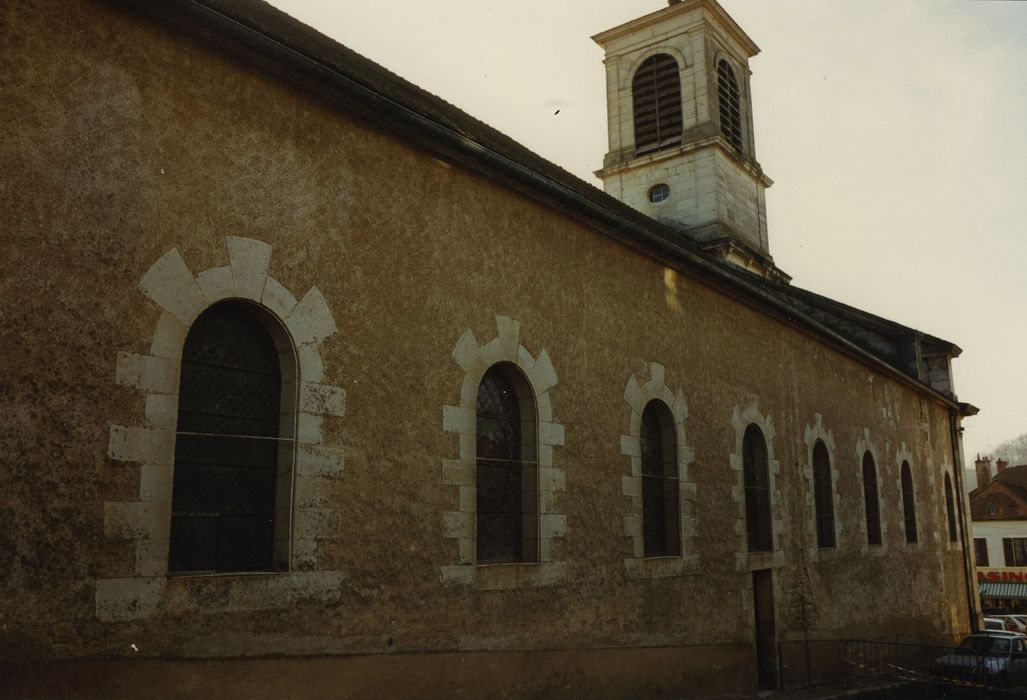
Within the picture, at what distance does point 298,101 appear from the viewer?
7.04 metres

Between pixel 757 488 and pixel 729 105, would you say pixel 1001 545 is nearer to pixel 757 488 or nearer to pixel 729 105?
pixel 729 105

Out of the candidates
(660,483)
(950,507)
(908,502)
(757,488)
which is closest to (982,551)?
(950,507)

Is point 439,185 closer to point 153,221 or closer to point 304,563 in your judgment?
point 153,221

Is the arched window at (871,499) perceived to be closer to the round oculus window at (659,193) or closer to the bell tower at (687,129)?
the bell tower at (687,129)

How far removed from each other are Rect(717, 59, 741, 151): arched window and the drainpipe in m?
9.23

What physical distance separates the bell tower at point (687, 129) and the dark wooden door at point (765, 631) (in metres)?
10.8

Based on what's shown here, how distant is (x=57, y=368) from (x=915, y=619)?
735 inches

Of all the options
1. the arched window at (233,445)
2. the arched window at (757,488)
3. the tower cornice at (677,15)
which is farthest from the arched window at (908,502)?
the arched window at (233,445)

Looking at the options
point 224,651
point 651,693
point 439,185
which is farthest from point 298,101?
point 651,693

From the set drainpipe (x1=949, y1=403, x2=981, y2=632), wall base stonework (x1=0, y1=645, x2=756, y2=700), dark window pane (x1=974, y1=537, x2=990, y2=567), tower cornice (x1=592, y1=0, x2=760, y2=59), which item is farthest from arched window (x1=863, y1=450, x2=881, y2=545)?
dark window pane (x1=974, y1=537, x2=990, y2=567)

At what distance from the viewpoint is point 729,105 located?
25.4m

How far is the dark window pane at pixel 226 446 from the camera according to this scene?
6.12m

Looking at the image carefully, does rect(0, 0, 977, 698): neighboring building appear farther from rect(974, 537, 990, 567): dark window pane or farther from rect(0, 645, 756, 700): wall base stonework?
rect(974, 537, 990, 567): dark window pane

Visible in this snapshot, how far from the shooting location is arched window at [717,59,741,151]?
24.9 m
